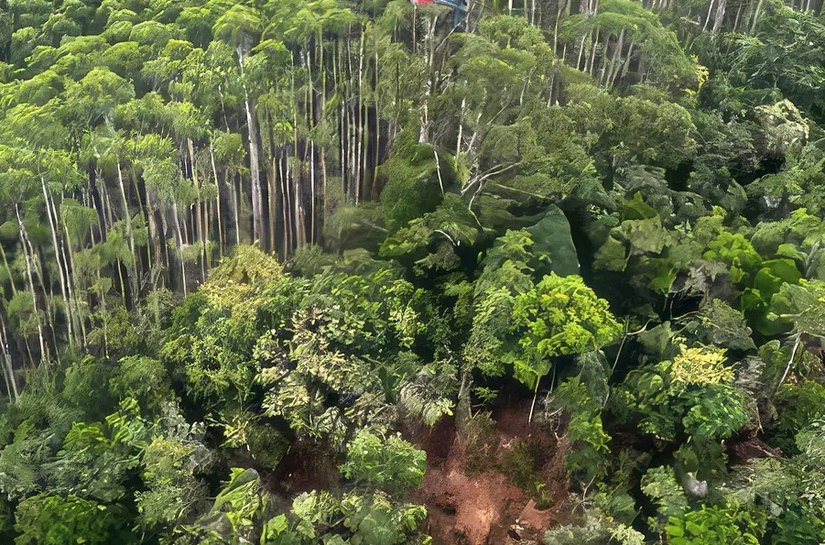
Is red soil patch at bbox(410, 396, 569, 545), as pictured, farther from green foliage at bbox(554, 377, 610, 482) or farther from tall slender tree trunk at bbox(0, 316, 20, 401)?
tall slender tree trunk at bbox(0, 316, 20, 401)

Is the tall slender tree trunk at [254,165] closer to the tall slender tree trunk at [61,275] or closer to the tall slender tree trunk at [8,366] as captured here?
the tall slender tree trunk at [61,275]

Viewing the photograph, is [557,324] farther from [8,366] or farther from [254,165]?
[8,366]

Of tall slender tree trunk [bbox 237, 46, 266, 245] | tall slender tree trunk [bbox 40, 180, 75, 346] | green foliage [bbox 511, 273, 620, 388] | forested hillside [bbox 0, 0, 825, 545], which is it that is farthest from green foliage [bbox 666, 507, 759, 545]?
tall slender tree trunk [bbox 40, 180, 75, 346]

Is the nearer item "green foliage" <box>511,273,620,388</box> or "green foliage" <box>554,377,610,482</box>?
"green foliage" <box>554,377,610,482</box>

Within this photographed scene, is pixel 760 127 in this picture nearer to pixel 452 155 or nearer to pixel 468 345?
pixel 452 155

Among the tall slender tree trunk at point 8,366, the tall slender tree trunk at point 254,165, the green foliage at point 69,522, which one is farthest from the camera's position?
the tall slender tree trunk at point 8,366

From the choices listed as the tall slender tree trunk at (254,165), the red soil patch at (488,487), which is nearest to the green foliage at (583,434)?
the red soil patch at (488,487)
